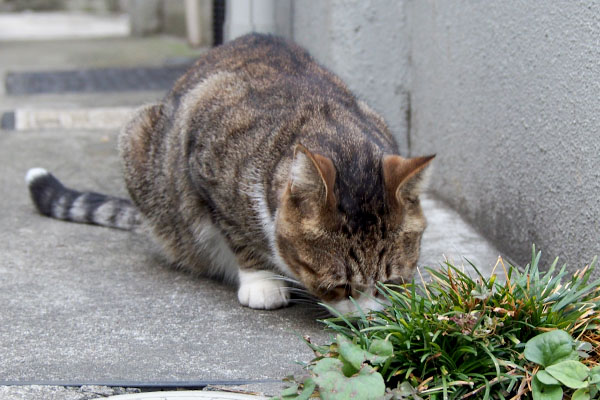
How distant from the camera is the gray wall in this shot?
2844 mm

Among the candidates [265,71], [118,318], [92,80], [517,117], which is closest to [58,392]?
[118,318]

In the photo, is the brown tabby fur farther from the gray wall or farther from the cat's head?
the gray wall

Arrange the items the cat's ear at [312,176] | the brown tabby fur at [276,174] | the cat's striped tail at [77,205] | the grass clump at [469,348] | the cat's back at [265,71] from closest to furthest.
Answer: the grass clump at [469,348]
the cat's ear at [312,176]
the brown tabby fur at [276,174]
the cat's back at [265,71]
the cat's striped tail at [77,205]

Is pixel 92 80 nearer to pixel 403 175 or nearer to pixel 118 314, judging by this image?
pixel 118 314

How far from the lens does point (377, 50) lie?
4746mm

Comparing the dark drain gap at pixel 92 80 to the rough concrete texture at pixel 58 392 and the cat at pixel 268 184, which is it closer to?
the cat at pixel 268 184

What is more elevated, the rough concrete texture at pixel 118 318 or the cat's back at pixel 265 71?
the cat's back at pixel 265 71

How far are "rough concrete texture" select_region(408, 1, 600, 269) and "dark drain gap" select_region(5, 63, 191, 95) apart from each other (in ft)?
10.2

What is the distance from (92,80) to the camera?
754 centimetres

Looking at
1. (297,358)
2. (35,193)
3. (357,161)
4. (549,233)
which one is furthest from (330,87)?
(35,193)

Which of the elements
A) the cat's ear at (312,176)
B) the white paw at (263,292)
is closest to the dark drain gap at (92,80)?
the white paw at (263,292)

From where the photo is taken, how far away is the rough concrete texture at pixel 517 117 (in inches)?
111

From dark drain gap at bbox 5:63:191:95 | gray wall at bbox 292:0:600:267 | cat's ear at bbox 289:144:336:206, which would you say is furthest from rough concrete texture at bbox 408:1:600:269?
dark drain gap at bbox 5:63:191:95

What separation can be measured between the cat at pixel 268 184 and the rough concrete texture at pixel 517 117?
62 centimetres
